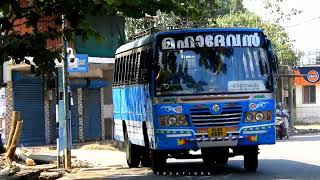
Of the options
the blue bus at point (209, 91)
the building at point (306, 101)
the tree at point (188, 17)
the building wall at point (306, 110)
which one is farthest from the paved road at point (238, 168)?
the building wall at point (306, 110)

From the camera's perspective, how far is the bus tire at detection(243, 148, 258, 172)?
13916mm

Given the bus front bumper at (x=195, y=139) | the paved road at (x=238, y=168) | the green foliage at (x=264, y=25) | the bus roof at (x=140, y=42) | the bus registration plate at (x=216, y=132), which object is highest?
the green foliage at (x=264, y=25)

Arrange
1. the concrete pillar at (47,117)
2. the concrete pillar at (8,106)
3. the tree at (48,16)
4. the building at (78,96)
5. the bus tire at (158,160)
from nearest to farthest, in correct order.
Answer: the tree at (48,16) < the bus tire at (158,160) < the building at (78,96) < the concrete pillar at (8,106) < the concrete pillar at (47,117)

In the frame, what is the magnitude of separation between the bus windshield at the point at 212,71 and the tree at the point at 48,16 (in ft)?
4.38

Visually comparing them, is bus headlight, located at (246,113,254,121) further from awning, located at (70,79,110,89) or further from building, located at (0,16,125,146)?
awning, located at (70,79,110,89)

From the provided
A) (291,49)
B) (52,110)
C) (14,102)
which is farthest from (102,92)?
(291,49)

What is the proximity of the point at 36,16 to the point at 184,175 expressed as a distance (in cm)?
476

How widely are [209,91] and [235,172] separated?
220 cm

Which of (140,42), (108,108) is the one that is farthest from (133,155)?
(108,108)

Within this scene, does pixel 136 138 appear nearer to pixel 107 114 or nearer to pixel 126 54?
pixel 126 54

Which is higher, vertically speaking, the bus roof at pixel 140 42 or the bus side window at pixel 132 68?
the bus roof at pixel 140 42

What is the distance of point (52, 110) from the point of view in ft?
91.4

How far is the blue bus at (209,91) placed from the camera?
1310 centimetres

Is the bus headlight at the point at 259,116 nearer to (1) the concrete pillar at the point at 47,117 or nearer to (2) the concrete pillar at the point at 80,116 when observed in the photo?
(1) the concrete pillar at the point at 47,117
